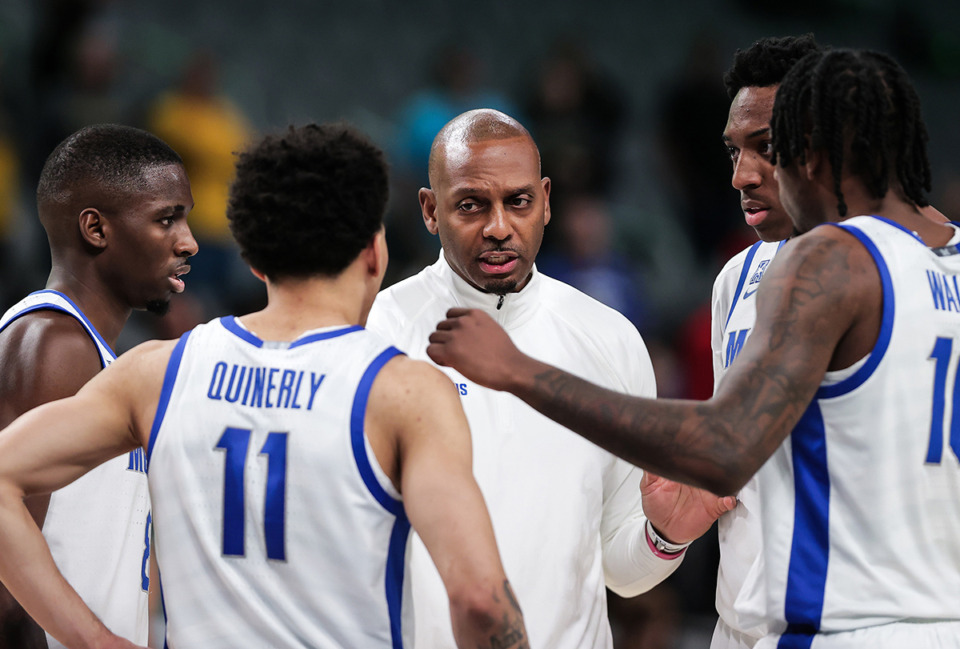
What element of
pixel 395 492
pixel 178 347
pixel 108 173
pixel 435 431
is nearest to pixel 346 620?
pixel 395 492

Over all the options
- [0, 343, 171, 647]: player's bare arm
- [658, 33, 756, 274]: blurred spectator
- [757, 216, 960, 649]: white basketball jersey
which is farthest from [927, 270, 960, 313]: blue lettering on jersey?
[658, 33, 756, 274]: blurred spectator

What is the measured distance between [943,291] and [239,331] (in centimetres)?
169

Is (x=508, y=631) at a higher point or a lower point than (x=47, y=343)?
lower

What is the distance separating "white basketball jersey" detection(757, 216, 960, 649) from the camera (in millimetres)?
2465

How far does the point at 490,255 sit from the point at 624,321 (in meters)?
0.60

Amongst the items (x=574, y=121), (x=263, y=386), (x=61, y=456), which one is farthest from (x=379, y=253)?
(x=574, y=121)

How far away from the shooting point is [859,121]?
2617mm

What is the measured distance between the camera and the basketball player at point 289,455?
233 centimetres

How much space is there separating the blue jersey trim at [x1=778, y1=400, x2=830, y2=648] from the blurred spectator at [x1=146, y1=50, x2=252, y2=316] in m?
5.86

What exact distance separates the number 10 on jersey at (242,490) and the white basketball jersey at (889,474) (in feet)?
3.98

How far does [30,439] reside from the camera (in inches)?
96.3

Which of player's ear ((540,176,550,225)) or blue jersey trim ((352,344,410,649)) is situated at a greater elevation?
player's ear ((540,176,550,225))

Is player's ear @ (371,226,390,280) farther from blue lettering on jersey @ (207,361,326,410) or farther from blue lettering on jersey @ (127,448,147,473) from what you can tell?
blue lettering on jersey @ (127,448,147,473)

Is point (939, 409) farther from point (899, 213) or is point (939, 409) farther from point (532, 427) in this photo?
point (532, 427)
